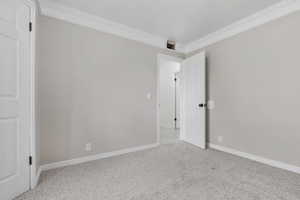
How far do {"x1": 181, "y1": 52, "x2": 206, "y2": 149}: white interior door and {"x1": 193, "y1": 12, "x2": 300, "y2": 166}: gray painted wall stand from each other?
0.27 metres

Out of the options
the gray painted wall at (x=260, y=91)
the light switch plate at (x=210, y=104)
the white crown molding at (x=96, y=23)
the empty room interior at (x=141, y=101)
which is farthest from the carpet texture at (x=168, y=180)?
the white crown molding at (x=96, y=23)

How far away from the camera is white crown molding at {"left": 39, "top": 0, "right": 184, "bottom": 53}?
210 centimetres

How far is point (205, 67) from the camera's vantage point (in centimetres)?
315

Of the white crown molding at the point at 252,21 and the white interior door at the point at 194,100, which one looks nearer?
the white crown molding at the point at 252,21

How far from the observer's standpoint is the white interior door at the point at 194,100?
3029 mm

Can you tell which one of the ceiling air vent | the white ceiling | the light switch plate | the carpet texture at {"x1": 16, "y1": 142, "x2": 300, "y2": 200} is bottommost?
the carpet texture at {"x1": 16, "y1": 142, "x2": 300, "y2": 200}

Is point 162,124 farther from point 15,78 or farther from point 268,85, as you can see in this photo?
point 15,78

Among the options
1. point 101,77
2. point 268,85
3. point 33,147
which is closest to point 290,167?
point 268,85

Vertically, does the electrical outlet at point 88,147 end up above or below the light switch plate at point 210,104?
below

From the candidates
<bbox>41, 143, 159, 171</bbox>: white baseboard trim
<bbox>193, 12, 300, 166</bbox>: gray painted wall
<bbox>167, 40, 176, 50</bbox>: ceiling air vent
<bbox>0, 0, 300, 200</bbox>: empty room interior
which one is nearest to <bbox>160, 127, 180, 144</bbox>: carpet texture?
<bbox>0, 0, 300, 200</bbox>: empty room interior

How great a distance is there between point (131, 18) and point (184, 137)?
2964mm

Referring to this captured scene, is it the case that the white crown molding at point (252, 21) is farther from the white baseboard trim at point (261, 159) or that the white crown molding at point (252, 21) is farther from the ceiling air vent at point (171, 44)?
the white baseboard trim at point (261, 159)

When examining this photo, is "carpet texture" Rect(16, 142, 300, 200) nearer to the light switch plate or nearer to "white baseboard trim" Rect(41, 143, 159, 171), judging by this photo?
"white baseboard trim" Rect(41, 143, 159, 171)

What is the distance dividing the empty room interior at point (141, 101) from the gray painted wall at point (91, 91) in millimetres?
17
